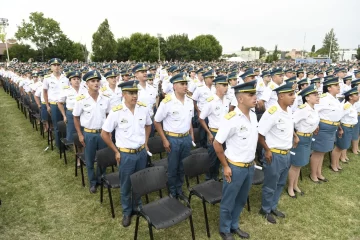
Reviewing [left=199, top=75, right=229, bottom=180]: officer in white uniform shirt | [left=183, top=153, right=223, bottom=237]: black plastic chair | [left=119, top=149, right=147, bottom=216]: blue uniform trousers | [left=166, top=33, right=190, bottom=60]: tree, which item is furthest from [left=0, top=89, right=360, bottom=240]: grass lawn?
[left=166, top=33, right=190, bottom=60]: tree

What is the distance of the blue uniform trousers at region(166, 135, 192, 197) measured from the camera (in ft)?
14.0

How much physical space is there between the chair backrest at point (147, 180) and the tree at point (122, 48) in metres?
50.0

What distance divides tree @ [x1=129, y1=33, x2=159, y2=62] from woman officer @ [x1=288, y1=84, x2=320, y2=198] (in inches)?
1888

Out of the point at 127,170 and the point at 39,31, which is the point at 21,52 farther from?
the point at 127,170

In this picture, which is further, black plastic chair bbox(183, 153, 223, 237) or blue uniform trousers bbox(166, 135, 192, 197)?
blue uniform trousers bbox(166, 135, 192, 197)

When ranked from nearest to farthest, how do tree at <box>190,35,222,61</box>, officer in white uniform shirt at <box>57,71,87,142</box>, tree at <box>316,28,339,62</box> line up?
1. officer in white uniform shirt at <box>57,71,87,142</box>
2. tree at <box>190,35,222,61</box>
3. tree at <box>316,28,339,62</box>

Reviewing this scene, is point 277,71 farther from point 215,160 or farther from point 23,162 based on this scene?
point 23,162

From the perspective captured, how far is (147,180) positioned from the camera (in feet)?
11.5

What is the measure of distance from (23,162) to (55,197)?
2153 millimetres

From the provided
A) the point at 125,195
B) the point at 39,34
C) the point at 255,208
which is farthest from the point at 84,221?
the point at 39,34

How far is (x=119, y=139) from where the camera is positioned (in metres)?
3.69

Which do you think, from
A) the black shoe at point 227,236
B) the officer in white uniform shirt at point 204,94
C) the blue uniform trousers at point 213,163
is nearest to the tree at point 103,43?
the officer in white uniform shirt at point 204,94

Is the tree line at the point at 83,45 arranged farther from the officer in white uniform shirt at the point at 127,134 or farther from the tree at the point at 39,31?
the officer in white uniform shirt at the point at 127,134

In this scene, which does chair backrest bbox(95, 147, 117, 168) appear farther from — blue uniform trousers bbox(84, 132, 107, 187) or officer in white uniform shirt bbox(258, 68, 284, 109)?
officer in white uniform shirt bbox(258, 68, 284, 109)
